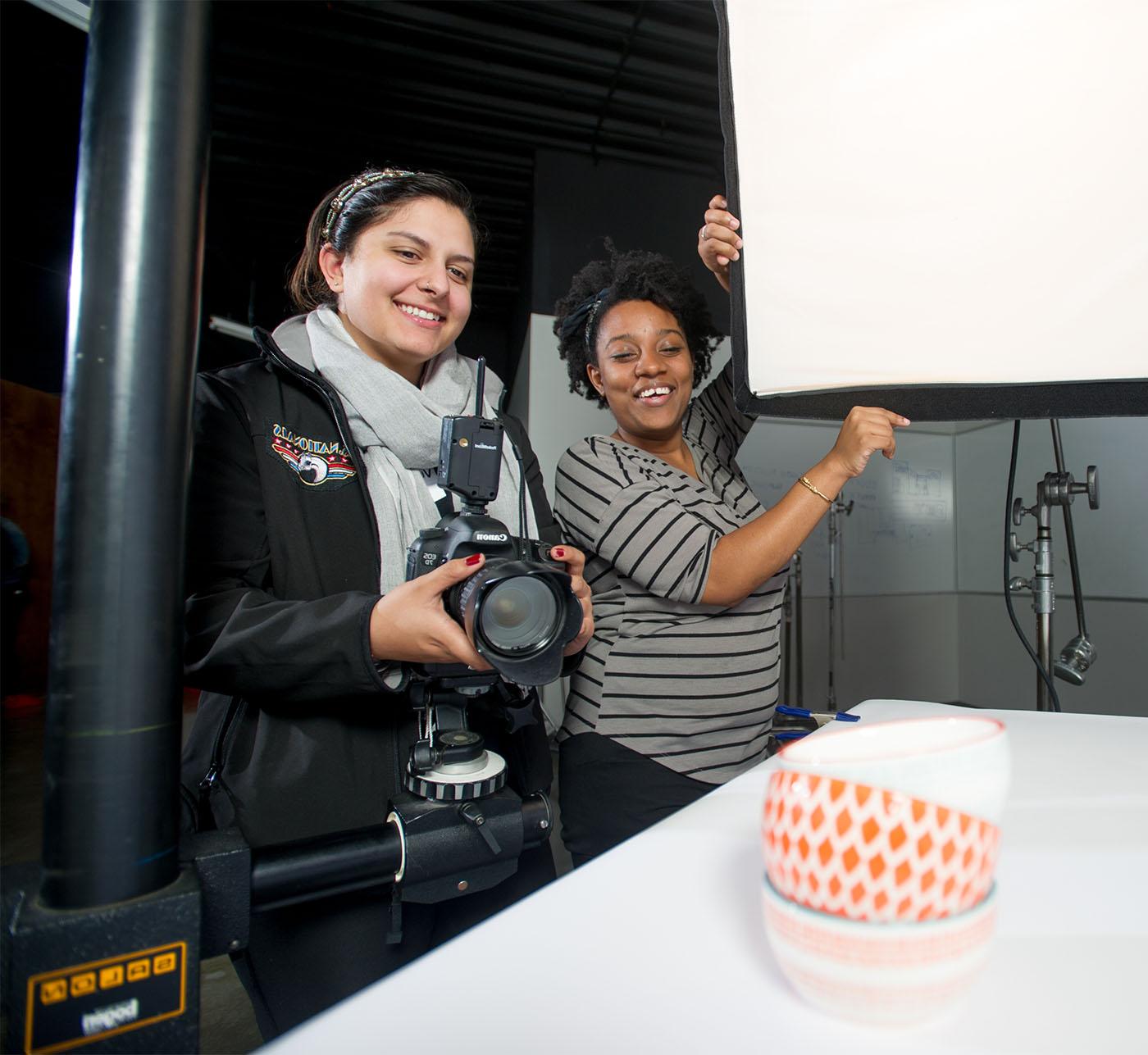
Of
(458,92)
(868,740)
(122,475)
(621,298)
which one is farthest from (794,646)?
(122,475)

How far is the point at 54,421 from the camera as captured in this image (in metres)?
4.51

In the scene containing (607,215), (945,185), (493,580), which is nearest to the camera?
(493,580)

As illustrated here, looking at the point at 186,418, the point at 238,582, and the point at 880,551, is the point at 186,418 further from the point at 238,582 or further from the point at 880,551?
the point at 880,551

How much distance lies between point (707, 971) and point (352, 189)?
870 mm

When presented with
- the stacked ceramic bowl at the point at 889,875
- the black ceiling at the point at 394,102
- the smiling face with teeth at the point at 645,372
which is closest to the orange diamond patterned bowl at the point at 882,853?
the stacked ceramic bowl at the point at 889,875

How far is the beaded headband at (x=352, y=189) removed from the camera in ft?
2.72

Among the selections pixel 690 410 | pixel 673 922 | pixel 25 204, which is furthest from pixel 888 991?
pixel 25 204

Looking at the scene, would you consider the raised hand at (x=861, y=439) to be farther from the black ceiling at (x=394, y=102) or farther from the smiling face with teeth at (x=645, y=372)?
the black ceiling at (x=394, y=102)

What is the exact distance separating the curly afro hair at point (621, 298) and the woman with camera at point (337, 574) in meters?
0.39

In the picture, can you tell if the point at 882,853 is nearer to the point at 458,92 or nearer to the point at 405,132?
the point at 458,92

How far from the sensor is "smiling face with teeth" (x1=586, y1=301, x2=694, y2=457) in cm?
113

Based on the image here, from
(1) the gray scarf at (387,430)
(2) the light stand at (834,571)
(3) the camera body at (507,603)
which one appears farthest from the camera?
(2) the light stand at (834,571)

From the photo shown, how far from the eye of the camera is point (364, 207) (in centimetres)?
82

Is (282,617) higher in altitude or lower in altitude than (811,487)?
lower
